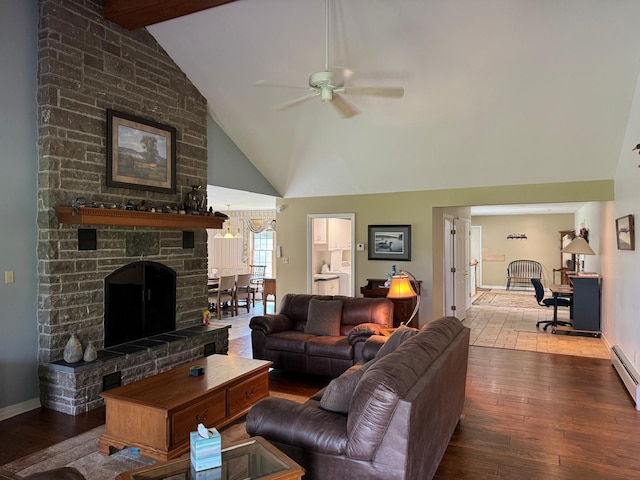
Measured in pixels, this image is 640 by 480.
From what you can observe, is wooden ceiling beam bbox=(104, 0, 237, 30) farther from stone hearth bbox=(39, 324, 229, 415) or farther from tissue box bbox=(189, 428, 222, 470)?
tissue box bbox=(189, 428, 222, 470)

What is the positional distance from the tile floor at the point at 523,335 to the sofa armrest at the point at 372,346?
289 centimetres

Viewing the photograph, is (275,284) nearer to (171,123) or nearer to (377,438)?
(171,123)

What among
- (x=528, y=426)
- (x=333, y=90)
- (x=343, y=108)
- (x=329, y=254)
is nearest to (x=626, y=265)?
(x=528, y=426)

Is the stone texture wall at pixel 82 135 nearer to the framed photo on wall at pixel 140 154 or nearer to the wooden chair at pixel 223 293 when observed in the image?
the framed photo on wall at pixel 140 154

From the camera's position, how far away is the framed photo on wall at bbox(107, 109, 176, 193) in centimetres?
476

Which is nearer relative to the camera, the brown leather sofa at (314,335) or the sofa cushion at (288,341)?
the brown leather sofa at (314,335)

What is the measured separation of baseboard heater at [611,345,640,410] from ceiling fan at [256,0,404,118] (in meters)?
3.75

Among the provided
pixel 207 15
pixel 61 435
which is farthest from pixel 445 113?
pixel 61 435

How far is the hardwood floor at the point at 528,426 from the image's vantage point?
3.09 m

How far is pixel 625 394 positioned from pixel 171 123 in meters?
5.78

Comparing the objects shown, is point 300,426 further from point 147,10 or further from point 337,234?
point 337,234

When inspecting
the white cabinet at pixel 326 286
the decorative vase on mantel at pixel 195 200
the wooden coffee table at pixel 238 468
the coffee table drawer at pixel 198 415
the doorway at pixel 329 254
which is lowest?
the coffee table drawer at pixel 198 415

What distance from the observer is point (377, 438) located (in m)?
2.23

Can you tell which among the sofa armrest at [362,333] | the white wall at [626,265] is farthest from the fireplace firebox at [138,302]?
the white wall at [626,265]
